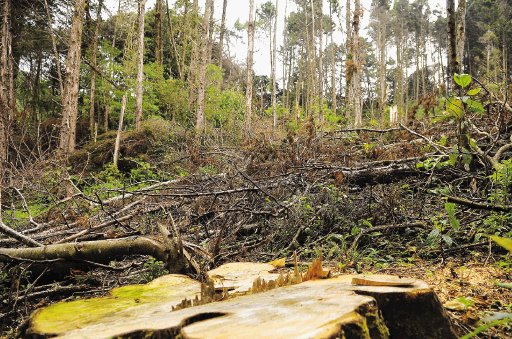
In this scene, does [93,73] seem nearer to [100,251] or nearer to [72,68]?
[72,68]

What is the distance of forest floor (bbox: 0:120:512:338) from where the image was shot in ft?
8.96

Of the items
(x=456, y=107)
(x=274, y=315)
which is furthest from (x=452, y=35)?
(x=274, y=315)

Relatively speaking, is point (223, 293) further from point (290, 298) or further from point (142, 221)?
point (142, 221)

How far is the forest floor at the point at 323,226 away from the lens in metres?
2.73

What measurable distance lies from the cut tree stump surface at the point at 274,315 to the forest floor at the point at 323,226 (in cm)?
45

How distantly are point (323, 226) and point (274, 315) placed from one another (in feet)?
9.56

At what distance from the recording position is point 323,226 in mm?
4090

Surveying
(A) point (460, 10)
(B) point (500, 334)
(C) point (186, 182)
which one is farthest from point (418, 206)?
(A) point (460, 10)

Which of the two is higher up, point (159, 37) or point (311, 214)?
point (159, 37)

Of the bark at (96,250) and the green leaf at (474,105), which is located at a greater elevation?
the green leaf at (474,105)

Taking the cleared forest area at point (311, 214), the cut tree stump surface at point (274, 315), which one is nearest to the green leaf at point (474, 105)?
the cleared forest area at point (311, 214)

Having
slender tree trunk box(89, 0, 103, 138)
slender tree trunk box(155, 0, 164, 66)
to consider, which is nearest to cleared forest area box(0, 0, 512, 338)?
slender tree trunk box(89, 0, 103, 138)

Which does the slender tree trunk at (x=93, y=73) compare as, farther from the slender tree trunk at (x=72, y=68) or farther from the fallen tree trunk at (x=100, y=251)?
the fallen tree trunk at (x=100, y=251)

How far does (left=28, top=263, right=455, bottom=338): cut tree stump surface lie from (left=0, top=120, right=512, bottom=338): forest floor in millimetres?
447
